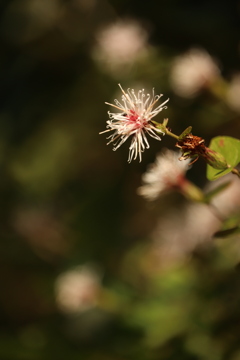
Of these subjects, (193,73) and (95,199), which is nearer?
(193,73)

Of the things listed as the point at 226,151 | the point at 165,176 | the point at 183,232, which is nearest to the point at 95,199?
the point at 183,232

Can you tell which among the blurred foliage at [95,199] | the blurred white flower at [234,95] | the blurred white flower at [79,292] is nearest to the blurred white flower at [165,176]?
the blurred foliage at [95,199]

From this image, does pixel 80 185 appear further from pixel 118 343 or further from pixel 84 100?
pixel 118 343

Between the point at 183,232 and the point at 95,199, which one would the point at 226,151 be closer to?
the point at 183,232

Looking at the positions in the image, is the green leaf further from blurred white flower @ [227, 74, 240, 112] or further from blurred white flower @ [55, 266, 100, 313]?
blurred white flower @ [55, 266, 100, 313]

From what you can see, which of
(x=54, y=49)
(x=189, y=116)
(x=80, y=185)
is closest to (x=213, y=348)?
(x=189, y=116)

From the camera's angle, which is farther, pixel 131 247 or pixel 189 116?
pixel 131 247
